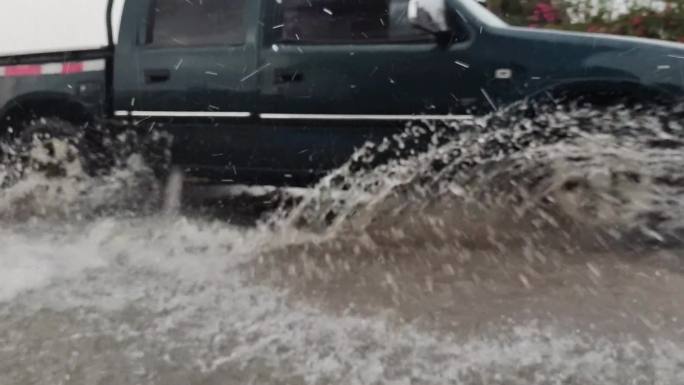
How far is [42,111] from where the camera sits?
18.7 ft

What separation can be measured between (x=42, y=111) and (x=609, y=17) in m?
5.15

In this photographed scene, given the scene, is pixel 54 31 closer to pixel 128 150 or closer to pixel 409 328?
pixel 128 150

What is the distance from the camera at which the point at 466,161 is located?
463 cm

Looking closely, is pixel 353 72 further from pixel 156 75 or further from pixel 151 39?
pixel 151 39

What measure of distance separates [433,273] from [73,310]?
5.97ft

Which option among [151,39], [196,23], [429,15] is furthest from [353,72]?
[151,39]

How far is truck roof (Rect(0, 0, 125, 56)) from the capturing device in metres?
5.41

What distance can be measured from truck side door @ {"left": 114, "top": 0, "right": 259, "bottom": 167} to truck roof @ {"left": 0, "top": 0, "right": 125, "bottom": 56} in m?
0.18

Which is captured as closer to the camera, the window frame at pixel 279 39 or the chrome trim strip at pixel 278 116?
the chrome trim strip at pixel 278 116

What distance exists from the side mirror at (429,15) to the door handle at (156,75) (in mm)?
1678

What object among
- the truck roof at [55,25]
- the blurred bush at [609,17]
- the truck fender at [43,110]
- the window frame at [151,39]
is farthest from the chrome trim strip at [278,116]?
the blurred bush at [609,17]

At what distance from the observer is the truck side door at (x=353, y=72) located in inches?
183

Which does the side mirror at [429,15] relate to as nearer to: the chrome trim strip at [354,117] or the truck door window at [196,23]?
the chrome trim strip at [354,117]

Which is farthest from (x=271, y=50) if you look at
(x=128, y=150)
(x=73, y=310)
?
(x=73, y=310)
